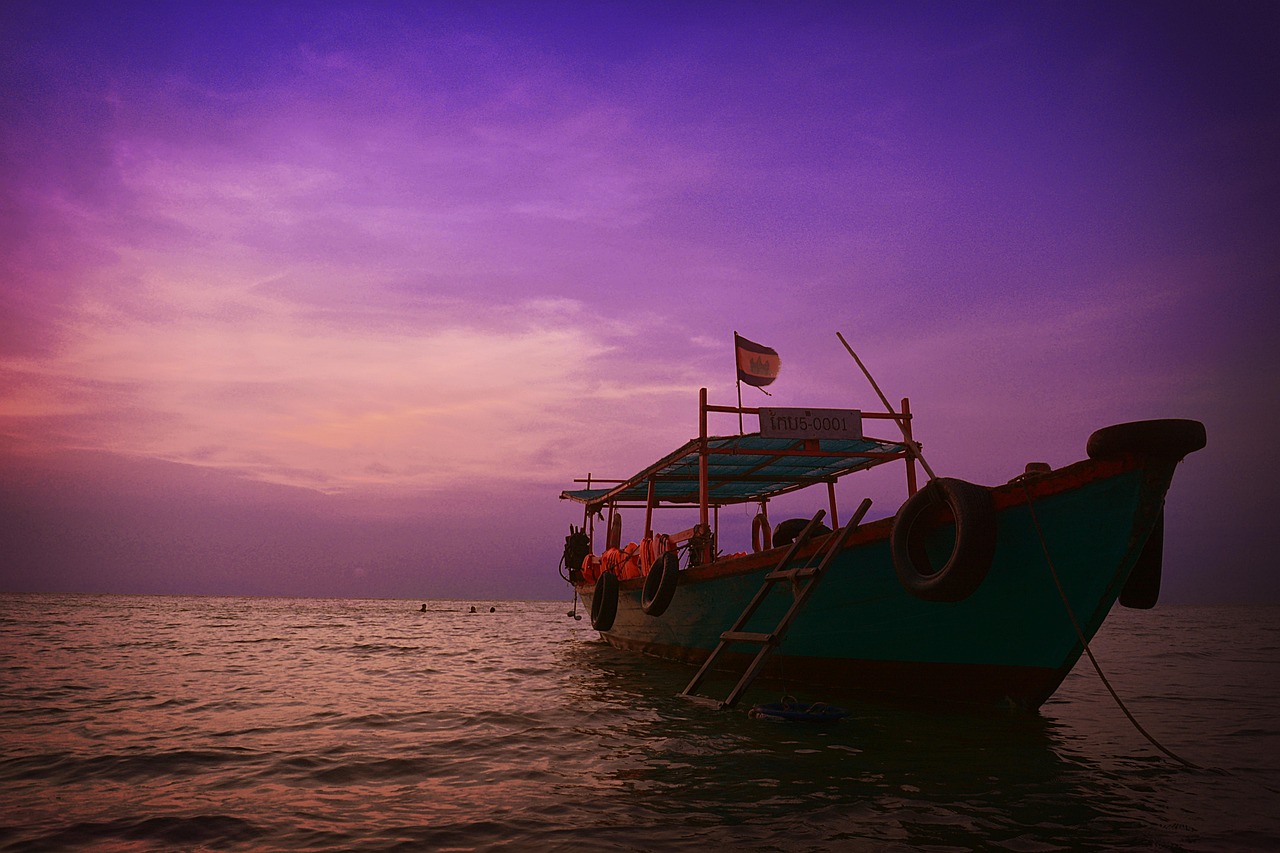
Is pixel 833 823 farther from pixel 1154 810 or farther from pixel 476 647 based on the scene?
pixel 476 647

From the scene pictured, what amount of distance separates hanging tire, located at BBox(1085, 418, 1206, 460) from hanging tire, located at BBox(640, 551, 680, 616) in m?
6.89

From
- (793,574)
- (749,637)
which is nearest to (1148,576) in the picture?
(793,574)

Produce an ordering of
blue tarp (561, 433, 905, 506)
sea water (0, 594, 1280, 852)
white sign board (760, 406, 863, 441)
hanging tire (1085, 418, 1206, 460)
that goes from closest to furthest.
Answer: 1. sea water (0, 594, 1280, 852)
2. hanging tire (1085, 418, 1206, 460)
3. white sign board (760, 406, 863, 441)
4. blue tarp (561, 433, 905, 506)

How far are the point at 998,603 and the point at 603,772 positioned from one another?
3.97 metres

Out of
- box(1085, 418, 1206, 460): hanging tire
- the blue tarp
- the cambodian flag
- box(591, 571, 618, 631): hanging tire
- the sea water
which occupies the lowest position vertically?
the sea water

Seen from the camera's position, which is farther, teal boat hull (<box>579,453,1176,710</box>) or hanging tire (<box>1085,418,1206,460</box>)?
teal boat hull (<box>579,453,1176,710</box>)

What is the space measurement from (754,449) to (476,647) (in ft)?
44.1

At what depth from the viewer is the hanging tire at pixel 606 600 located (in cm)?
1523

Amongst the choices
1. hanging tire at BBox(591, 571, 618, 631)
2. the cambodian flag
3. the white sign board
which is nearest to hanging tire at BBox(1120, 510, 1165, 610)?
the white sign board

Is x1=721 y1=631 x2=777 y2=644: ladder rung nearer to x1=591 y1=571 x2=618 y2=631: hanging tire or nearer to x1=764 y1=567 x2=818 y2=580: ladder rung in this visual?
x1=764 y1=567 x2=818 y2=580: ladder rung

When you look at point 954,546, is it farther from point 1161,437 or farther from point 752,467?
point 752,467

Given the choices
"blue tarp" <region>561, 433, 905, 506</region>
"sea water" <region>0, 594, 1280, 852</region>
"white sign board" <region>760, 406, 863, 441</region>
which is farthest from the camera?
"blue tarp" <region>561, 433, 905, 506</region>

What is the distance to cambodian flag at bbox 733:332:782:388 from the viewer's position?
12.5 m

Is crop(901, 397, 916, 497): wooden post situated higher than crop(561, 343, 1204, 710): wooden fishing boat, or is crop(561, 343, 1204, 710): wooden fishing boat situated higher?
crop(901, 397, 916, 497): wooden post
